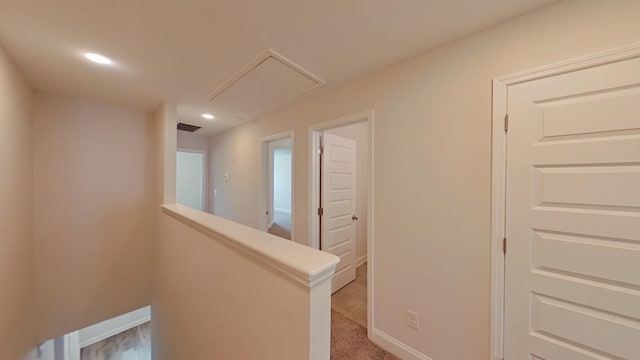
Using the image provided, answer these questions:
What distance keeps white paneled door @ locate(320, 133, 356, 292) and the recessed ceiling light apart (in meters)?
2.02

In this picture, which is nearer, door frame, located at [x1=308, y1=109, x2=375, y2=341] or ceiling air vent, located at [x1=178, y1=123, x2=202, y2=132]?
door frame, located at [x1=308, y1=109, x2=375, y2=341]

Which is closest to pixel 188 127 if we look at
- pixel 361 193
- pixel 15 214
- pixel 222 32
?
pixel 15 214

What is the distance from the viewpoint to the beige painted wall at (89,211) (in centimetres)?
265

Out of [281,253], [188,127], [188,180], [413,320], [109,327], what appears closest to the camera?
[281,253]

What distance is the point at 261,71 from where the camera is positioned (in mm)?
2004

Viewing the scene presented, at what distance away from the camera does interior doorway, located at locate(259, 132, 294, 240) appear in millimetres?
3443

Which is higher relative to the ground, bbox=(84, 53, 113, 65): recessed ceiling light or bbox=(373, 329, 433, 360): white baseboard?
bbox=(84, 53, 113, 65): recessed ceiling light

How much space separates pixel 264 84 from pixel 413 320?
2.40 m

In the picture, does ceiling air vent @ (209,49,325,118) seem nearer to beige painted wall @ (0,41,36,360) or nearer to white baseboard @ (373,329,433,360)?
beige painted wall @ (0,41,36,360)

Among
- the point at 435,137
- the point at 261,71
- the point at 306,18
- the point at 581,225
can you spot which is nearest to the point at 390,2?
the point at 306,18

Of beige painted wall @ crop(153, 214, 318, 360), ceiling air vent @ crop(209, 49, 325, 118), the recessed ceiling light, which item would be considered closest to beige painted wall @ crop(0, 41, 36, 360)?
the recessed ceiling light

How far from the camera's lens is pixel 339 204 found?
3.03m

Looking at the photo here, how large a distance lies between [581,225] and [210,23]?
7.46 ft

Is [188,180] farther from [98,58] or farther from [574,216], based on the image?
[574,216]
